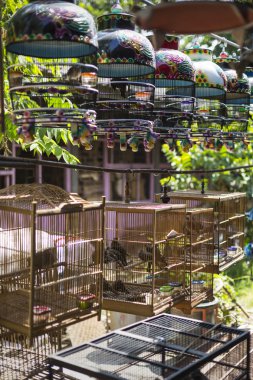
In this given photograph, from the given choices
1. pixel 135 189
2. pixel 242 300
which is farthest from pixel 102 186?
pixel 242 300

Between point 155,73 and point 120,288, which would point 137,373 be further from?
point 155,73

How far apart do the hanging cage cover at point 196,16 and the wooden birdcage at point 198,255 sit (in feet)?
9.07

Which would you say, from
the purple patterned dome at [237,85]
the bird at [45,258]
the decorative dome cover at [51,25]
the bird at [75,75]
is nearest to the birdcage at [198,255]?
the purple patterned dome at [237,85]

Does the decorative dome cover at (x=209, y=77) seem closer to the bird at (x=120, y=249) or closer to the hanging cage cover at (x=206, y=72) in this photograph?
the hanging cage cover at (x=206, y=72)

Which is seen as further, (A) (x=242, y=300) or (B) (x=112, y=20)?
(A) (x=242, y=300)

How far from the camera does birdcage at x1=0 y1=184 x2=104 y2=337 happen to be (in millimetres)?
3037

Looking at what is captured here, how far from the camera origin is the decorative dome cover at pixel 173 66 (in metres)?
3.40

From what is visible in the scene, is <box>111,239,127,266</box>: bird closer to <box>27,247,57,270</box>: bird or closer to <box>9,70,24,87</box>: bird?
<box>27,247,57,270</box>: bird

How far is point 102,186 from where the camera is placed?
490 inches

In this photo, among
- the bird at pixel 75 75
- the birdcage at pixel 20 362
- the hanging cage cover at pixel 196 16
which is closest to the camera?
the hanging cage cover at pixel 196 16

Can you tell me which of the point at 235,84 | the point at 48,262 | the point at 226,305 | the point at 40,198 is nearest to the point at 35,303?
the point at 48,262

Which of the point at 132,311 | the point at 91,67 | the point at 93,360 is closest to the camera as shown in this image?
the point at 91,67

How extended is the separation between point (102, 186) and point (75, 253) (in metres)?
8.81

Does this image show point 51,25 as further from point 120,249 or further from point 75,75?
point 120,249
